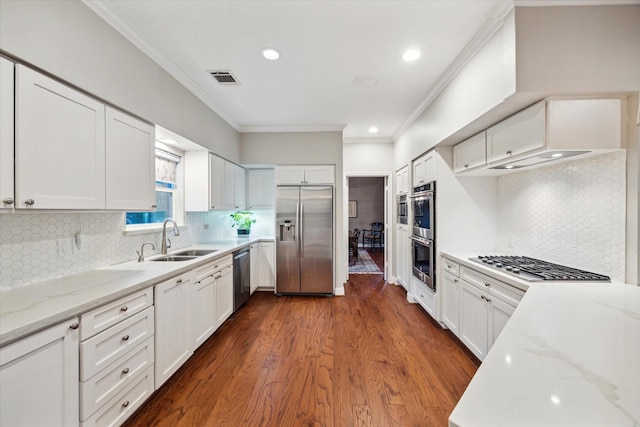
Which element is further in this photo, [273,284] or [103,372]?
[273,284]

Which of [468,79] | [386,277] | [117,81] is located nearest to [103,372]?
[117,81]

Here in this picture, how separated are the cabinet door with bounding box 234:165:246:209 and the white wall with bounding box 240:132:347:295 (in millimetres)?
217

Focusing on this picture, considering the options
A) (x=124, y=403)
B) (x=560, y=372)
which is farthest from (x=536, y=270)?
(x=124, y=403)

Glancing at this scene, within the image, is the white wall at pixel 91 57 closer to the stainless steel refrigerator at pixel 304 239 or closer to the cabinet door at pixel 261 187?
the stainless steel refrigerator at pixel 304 239

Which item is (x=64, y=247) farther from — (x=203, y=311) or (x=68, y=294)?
(x=203, y=311)

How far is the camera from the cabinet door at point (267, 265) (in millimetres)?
4395

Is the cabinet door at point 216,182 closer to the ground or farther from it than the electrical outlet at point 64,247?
farther from it

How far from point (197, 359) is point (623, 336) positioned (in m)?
2.84

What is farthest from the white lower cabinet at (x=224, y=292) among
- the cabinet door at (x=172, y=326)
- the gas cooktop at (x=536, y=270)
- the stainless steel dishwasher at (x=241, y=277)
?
the gas cooktop at (x=536, y=270)

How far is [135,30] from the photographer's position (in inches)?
78.7

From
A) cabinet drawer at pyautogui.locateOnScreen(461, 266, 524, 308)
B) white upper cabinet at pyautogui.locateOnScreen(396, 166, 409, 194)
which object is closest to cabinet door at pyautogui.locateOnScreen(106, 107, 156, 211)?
cabinet drawer at pyautogui.locateOnScreen(461, 266, 524, 308)

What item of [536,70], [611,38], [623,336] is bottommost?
[623,336]

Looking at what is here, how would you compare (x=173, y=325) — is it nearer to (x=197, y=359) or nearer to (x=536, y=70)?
(x=197, y=359)

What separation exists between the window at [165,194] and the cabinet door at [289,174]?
4.80ft
